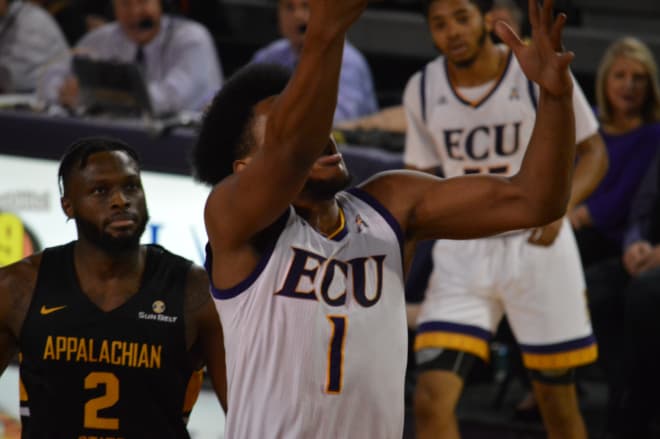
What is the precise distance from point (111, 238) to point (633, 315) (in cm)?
292

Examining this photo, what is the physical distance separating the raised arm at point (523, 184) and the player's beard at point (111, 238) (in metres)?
0.78

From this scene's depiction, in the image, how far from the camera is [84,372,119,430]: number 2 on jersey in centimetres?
341

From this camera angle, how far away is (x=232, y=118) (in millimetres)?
3020

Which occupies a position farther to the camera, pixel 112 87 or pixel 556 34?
pixel 112 87

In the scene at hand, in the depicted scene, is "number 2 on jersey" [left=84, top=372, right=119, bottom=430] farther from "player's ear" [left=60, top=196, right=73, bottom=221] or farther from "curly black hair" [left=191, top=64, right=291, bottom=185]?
"curly black hair" [left=191, top=64, right=291, bottom=185]

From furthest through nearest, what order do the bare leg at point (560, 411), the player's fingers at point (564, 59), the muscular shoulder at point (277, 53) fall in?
the muscular shoulder at point (277, 53)
the bare leg at point (560, 411)
the player's fingers at point (564, 59)

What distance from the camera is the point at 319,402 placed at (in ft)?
9.18

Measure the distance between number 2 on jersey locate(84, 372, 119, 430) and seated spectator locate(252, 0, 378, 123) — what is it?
3866 millimetres

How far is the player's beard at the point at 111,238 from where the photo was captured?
354cm

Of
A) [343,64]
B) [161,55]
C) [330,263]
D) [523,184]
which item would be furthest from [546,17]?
[161,55]

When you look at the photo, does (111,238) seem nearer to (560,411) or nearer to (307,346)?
(307,346)

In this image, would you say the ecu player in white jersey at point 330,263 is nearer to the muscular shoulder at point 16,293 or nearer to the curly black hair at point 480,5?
the muscular shoulder at point 16,293

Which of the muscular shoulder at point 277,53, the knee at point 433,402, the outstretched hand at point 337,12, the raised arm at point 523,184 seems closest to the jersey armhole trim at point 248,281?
the raised arm at point 523,184

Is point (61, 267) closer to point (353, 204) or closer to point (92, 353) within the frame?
point (92, 353)
